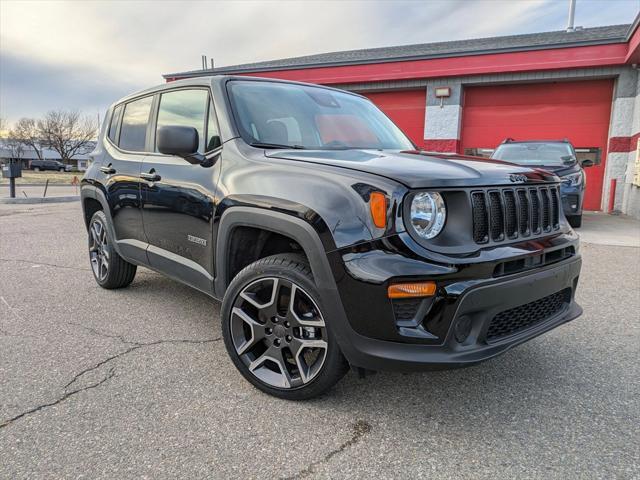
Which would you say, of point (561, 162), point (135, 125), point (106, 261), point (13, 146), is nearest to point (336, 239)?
point (135, 125)

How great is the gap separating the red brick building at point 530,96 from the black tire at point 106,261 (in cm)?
1103

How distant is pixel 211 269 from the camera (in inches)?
119

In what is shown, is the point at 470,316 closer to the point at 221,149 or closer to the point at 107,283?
the point at 221,149

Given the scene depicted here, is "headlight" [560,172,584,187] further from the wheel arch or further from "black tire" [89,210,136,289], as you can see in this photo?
the wheel arch

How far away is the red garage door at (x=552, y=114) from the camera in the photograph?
13.0 m

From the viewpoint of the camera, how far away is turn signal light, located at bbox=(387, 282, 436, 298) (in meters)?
2.05

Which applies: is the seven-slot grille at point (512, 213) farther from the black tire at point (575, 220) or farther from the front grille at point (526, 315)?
the black tire at point (575, 220)

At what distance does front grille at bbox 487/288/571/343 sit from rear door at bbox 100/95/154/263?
106 inches

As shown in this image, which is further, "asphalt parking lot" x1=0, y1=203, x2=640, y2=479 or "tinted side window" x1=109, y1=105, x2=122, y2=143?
"tinted side window" x1=109, y1=105, x2=122, y2=143

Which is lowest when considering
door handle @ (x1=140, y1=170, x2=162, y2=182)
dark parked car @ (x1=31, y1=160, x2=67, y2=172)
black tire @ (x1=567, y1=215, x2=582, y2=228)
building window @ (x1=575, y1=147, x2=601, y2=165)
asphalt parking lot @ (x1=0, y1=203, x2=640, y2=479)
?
dark parked car @ (x1=31, y1=160, x2=67, y2=172)

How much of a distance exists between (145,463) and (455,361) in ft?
4.56

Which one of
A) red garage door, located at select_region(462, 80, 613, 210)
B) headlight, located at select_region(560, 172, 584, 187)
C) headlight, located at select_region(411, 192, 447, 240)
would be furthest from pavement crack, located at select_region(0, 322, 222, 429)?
red garage door, located at select_region(462, 80, 613, 210)

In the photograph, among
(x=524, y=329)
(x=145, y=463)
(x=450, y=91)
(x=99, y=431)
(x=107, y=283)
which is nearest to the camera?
(x=145, y=463)

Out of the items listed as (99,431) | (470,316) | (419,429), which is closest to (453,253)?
(470,316)
